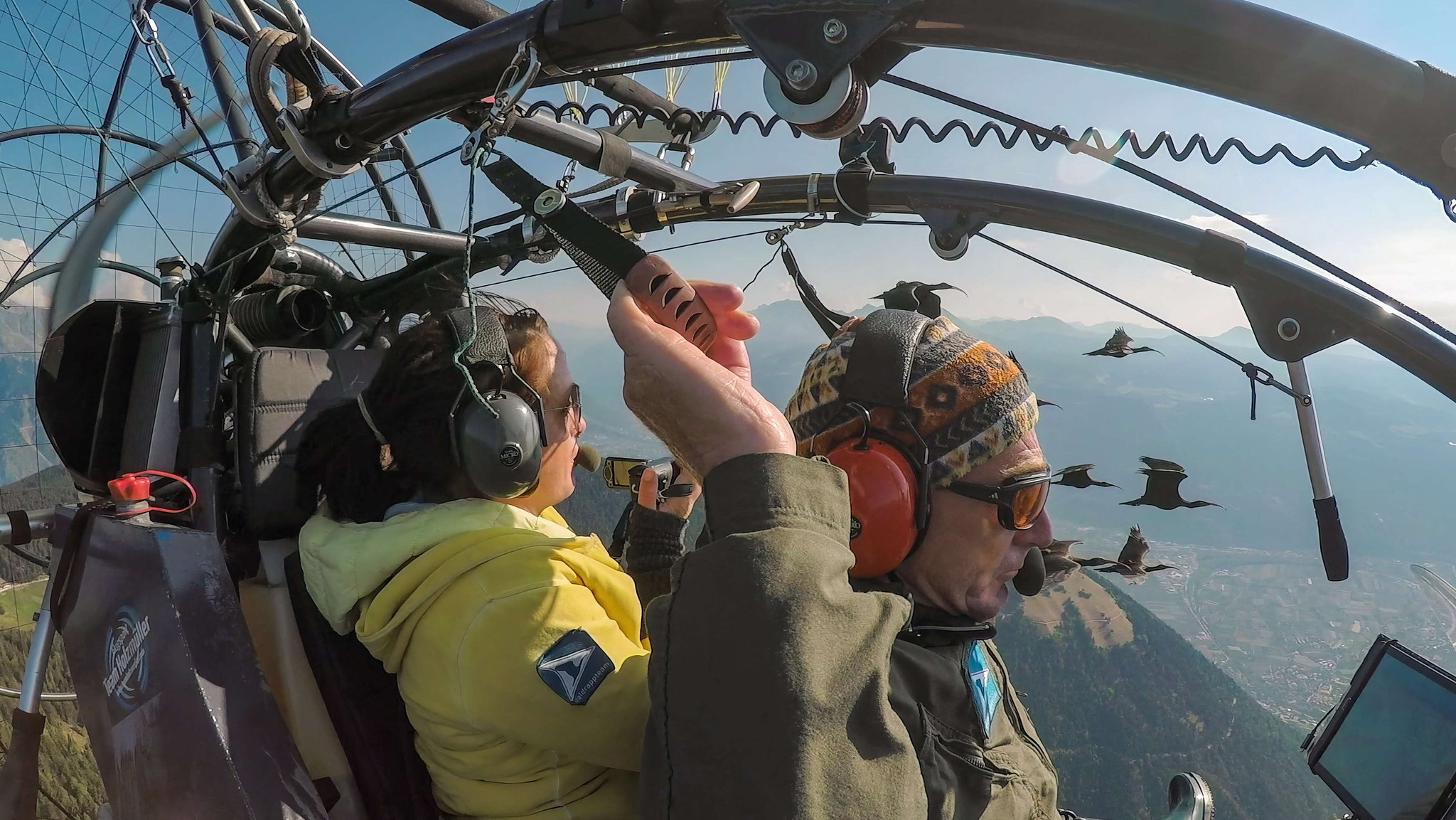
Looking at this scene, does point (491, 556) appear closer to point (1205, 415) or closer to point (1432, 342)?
point (1432, 342)

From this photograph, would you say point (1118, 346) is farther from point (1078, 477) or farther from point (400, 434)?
point (400, 434)

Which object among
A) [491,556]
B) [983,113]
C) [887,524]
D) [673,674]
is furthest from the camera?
[983,113]

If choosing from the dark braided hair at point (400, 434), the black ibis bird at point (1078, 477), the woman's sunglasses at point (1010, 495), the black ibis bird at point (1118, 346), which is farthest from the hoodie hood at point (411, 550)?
the black ibis bird at point (1118, 346)

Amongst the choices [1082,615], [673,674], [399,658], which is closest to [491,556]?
[399,658]

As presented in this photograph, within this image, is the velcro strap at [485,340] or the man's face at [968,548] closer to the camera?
the man's face at [968,548]

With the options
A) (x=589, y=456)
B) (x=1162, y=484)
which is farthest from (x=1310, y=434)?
(x=589, y=456)

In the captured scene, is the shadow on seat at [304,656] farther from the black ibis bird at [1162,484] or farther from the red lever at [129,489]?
the black ibis bird at [1162,484]

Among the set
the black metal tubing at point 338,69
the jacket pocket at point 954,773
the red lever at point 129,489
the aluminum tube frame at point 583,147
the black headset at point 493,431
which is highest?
the black metal tubing at point 338,69
